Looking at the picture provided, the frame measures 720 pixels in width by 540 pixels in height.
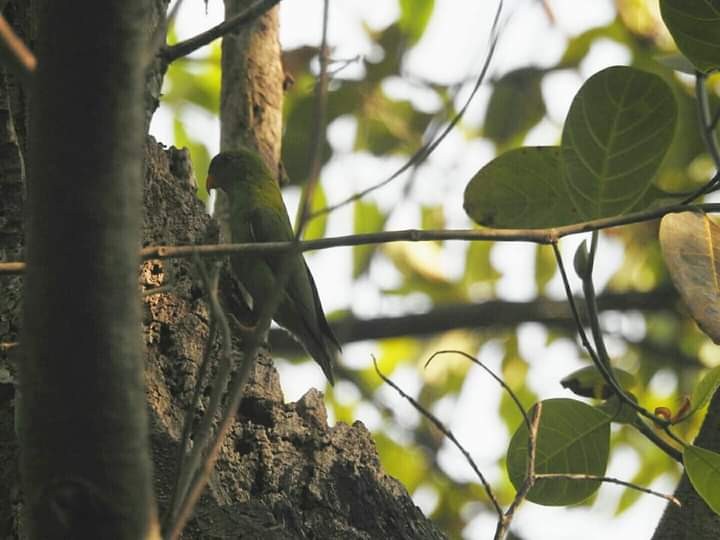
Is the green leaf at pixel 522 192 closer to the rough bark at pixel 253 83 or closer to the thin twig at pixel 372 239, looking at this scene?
the thin twig at pixel 372 239

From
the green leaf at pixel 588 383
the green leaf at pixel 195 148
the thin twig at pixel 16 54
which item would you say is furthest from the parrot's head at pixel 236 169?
the thin twig at pixel 16 54

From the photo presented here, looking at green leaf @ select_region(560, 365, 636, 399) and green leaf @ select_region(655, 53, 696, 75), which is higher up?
green leaf @ select_region(655, 53, 696, 75)

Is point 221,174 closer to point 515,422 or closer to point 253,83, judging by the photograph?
point 253,83

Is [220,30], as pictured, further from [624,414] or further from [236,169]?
[236,169]

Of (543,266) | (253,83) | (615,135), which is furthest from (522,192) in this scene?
(543,266)

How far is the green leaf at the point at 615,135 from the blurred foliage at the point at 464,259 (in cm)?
245

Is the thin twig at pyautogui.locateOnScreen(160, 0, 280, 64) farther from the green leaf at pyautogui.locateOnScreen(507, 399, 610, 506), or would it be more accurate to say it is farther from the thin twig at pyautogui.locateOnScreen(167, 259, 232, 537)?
the green leaf at pyautogui.locateOnScreen(507, 399, 610, 506)

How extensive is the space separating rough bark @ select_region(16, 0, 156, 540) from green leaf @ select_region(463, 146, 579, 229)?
5.08 ft

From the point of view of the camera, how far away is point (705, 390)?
8.14 ft

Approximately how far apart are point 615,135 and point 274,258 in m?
2.18

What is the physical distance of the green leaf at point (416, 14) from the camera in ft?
16.0

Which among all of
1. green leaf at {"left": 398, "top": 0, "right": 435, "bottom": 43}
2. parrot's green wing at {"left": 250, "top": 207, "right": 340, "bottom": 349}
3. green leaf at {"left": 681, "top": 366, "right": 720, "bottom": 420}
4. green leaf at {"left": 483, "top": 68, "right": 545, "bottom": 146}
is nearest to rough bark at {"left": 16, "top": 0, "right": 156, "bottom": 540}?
green leaf at {"left": 681, "top": 366, "right": 720, "bottom": 420}

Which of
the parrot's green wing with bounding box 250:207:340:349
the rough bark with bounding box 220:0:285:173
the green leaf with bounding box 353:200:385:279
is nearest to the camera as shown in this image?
the rough bark with bounding box 220:0:285:173

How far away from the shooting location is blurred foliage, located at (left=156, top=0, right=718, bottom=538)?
17.3ft
